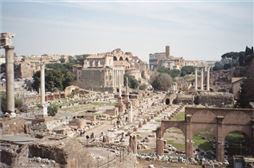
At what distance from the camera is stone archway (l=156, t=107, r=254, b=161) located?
1897 centimetres

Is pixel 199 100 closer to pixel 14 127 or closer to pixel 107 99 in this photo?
pixel 107 99

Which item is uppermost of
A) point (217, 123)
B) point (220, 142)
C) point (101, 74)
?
point (101, 74)

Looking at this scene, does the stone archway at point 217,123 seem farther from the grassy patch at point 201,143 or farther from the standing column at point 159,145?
the grassy patch at point 201,143

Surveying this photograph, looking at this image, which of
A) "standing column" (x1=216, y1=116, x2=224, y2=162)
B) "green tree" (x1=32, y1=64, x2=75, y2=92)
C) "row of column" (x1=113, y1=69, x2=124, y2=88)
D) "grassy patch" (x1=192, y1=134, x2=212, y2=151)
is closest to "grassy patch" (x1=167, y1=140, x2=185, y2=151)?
"grassy patch" (x1=192, y1=134, x2=212, y2=151)

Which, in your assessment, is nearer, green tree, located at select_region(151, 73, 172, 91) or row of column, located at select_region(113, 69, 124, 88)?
row of column, located at select_region(113, 69, 124, 88)

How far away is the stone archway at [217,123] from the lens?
19.0 metres

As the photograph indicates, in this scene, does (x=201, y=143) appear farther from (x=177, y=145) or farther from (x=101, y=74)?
(x=101, y=74)

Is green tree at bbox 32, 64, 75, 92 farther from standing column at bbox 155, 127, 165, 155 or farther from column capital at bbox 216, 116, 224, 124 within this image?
column capital at bbox 216, 116, 224, 124

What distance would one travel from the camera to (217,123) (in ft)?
62.8

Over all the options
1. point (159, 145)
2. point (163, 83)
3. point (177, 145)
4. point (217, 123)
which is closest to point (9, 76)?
point (159, 145)

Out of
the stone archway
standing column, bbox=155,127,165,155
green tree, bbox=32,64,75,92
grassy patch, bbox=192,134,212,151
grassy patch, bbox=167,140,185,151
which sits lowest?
grassy patch, bbox=167,140,185,151

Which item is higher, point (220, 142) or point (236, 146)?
point (220, 142)

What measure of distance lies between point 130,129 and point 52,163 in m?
17.1

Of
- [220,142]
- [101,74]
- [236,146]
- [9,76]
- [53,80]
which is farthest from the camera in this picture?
[101,74]
